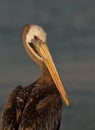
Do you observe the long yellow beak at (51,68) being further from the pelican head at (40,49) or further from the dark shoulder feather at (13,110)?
the dark shoulder feather at (13,110)

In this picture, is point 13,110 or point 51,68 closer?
point 13,110

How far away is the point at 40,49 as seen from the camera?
24.0 m

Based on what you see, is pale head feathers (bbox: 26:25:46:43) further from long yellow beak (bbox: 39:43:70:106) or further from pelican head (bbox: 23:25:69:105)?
long yellow beak (bbox: 39:43:70:106)

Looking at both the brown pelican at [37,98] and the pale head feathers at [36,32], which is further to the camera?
the pale head feathers at [36,32]

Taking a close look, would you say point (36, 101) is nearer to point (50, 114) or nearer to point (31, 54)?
point (50, 114)

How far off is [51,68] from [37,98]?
1920mm

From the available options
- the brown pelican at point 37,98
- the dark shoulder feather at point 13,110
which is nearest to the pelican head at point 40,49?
the brown pelican at point 37,98

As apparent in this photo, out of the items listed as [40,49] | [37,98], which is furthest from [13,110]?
[40,49]

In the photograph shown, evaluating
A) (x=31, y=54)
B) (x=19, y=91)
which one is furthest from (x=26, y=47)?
(x=19, y=91)

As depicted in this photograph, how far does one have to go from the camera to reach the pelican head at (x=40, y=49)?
23625mm

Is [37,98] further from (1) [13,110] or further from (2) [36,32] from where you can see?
(2) [36,32]

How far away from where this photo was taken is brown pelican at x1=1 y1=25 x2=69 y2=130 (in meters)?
21.6

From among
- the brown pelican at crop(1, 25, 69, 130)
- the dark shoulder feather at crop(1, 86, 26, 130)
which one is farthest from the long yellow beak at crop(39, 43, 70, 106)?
the dark shoulder feather at crop(1, 86, 26, 130)

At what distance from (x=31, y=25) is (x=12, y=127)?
12.1ft
